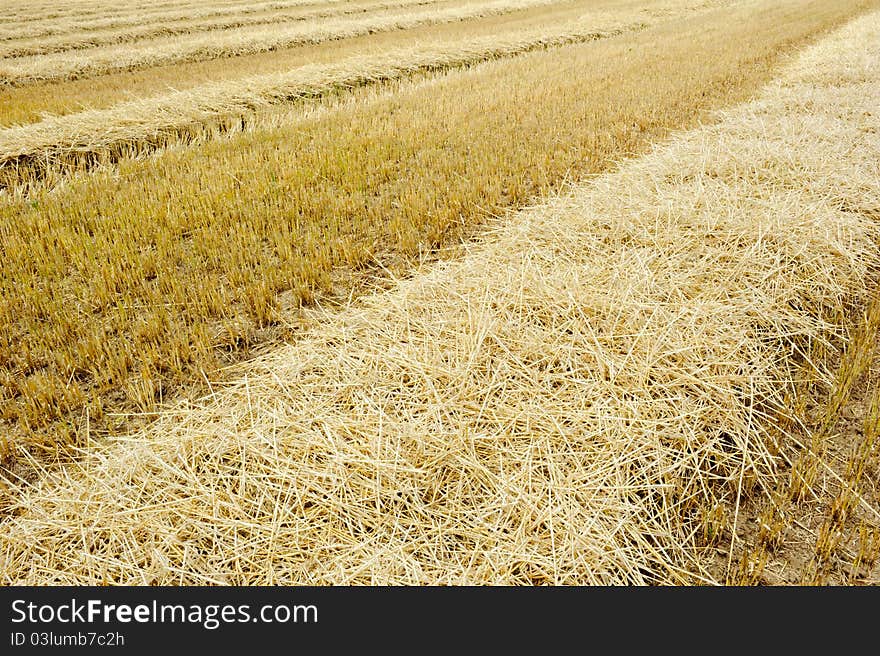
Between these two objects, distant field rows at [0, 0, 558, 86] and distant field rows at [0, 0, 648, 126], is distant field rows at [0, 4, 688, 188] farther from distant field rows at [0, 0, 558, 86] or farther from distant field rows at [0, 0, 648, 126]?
distant field rows at [0, 0, 558, 86]

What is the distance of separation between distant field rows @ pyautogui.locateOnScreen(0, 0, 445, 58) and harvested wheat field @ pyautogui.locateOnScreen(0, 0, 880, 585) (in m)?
12.0

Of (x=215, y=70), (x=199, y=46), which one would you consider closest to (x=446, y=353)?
(x=215, y=70)

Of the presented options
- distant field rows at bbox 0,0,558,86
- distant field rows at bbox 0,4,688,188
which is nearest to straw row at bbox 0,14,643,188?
distant field rows at bbox 0,4,688,188

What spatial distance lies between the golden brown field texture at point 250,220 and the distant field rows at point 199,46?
8395 millimetres

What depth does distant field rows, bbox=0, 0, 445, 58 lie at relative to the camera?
634 inches

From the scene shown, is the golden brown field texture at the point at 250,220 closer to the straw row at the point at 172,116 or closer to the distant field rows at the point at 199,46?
the straw row at the point at 172,116

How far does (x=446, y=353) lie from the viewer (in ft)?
9.73

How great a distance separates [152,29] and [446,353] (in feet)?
73.1

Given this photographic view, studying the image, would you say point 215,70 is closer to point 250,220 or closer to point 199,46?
point 199,46

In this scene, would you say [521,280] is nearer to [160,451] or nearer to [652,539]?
[652,539]

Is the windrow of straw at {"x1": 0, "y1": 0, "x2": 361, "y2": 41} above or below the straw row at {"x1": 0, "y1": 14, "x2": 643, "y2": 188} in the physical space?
above

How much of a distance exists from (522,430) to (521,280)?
1389 millimetres

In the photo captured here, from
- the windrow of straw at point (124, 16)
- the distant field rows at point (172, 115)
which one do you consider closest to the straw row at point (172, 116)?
the distant field rows at point (172, 115)

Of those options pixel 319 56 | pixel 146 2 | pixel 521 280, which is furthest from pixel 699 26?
pixel 146 2
